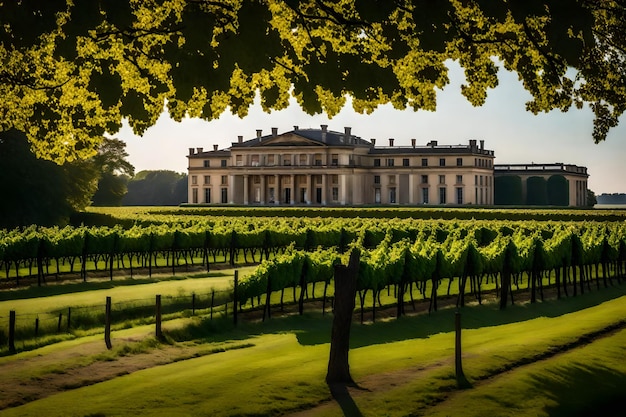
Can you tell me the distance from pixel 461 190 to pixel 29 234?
98981mm

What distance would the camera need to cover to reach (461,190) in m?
128

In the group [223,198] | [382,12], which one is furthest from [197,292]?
[223,198]

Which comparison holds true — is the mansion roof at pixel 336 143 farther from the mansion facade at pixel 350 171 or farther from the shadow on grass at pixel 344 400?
the shadow on grass at pixel 344 400

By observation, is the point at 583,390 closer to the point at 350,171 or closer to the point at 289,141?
the point at 350,171

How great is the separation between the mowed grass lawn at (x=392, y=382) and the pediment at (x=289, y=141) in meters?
114

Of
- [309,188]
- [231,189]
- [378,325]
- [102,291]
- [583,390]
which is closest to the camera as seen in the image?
[583,390]

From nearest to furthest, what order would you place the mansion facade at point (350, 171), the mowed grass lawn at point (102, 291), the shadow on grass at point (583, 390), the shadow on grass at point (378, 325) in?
the shadow on grass at point (583, 390) → the shadow on grass at point (378, 325) → the mowed grass lawn at point (102, 291) → the mansion facade at point (350, 171)

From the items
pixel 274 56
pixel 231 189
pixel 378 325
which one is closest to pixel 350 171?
pixel 231 189

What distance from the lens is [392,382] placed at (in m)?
13.7

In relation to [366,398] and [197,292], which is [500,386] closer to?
[366,398]

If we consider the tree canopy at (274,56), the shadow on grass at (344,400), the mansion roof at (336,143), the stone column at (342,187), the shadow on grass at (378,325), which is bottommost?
the shadow on grass at (378,325)

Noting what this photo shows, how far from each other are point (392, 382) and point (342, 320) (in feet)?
4.45

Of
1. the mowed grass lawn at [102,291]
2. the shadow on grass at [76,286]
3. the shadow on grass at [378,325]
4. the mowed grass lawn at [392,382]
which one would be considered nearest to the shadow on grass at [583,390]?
the mowed grass lawn at [392,382]

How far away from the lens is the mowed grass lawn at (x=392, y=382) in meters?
12.5
